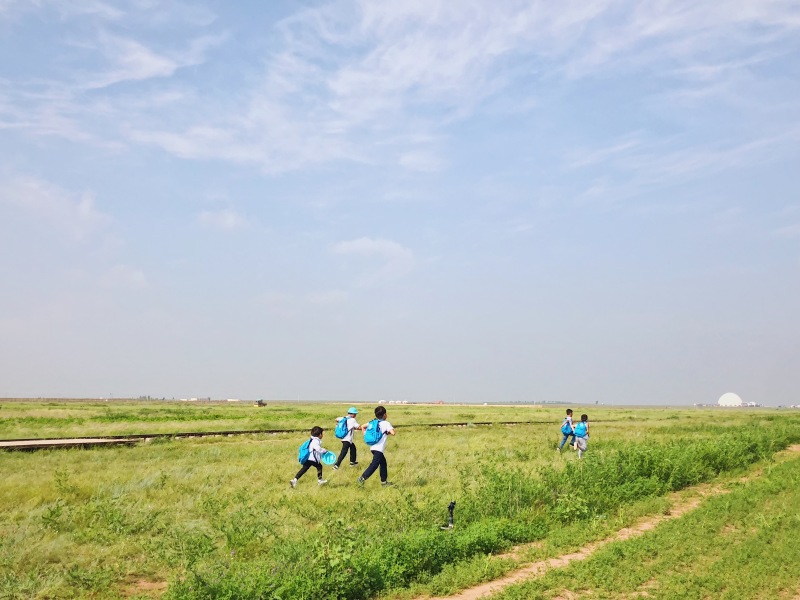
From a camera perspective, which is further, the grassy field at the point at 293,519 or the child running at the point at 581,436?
the child running at the point at 581,436

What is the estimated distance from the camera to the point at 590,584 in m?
9.21

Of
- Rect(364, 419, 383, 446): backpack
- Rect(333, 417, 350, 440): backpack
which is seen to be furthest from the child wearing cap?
Rect(364, 419, 383, 446): backpack

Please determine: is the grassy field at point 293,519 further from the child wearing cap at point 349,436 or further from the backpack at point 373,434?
the backpack at point 373,434

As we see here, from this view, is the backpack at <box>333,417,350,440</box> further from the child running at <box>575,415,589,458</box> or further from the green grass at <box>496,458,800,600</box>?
the green grass at <box>496,458,800,600</box>

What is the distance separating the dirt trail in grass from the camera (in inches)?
364

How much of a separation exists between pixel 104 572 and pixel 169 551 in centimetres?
137

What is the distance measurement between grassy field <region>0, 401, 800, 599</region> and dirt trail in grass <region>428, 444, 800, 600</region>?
24 centimetres

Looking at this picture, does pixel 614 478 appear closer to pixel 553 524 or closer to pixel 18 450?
pixel 553 524

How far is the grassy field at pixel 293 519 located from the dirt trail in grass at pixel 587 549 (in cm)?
24

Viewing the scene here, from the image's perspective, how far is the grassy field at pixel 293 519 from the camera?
9266mm

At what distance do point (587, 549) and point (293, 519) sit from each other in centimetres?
588

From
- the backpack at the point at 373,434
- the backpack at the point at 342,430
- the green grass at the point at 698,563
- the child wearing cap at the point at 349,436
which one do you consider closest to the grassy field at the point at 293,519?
the green grass at the point at 698,563

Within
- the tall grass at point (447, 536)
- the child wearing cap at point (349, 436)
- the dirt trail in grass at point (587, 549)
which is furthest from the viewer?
the child wearing cap at point (349, 436)

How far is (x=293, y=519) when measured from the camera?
1335 cm
